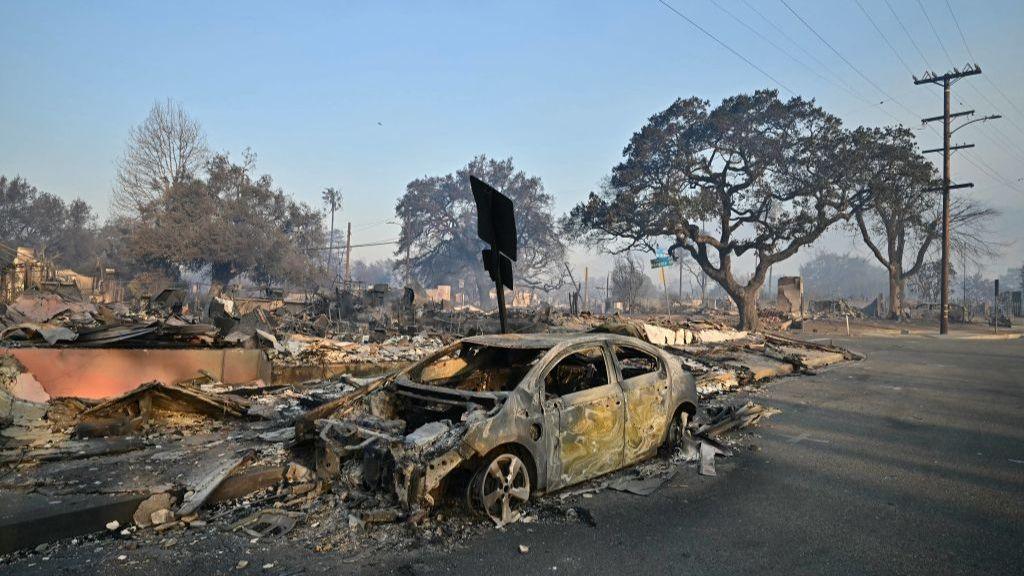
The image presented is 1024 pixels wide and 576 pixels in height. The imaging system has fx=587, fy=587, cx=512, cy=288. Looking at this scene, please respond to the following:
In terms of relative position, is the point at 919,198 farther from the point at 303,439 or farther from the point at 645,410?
the point at 303,439

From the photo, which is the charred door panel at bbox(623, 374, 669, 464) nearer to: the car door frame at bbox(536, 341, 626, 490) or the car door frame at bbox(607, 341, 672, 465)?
the car door frame at bbox(607, 341, 672, 465)

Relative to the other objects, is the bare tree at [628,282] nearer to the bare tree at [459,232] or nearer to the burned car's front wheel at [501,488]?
the bare tree at [459,232]

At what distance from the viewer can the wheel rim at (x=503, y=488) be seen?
448cm

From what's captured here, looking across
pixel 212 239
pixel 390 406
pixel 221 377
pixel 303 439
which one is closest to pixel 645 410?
pixel 390 406

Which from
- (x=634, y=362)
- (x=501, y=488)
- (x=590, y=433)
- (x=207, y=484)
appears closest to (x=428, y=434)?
(x=501, y=488)

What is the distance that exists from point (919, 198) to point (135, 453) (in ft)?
137

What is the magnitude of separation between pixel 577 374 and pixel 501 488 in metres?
2.01

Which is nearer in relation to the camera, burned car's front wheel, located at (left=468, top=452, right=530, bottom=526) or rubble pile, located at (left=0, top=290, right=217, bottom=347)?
burned car's front wheel, located at (left=468, top=452, right=530, bottom=526)

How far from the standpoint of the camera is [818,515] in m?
4.77

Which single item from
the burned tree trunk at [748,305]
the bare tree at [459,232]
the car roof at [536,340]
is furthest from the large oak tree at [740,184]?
the bare tree at [459,232]

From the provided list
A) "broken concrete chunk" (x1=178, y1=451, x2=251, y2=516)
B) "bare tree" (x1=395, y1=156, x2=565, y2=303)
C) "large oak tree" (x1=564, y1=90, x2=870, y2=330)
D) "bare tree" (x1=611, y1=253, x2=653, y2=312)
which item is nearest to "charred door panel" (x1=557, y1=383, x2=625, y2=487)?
"broken concrete chunk" (x1=178, y1=451, x2=251, y2=516)

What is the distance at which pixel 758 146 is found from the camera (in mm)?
28938

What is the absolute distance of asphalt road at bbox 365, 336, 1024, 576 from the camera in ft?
12.8

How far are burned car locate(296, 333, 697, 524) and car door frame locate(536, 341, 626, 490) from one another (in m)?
0.01
